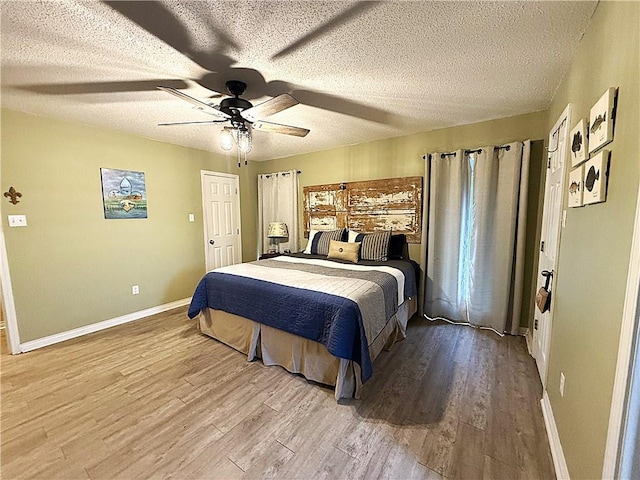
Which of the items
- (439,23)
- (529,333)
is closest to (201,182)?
(439,23)

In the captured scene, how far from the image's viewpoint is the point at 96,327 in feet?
10.2

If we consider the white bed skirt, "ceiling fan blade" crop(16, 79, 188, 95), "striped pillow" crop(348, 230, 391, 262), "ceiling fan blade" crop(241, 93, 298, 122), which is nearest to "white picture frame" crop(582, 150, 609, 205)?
the white bed skirt

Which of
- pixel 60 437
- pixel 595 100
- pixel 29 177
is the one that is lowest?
pixel 60 437

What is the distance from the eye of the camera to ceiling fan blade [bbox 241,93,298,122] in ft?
6.07

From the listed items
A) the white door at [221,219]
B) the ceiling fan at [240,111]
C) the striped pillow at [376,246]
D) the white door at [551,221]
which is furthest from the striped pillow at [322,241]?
the white door at [551,221]

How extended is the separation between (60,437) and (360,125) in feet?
12.0

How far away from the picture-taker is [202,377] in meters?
2.21

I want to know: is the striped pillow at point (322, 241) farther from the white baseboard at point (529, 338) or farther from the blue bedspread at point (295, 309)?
the white baseboard at point (529, 338)

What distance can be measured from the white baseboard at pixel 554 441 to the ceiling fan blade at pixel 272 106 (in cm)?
260

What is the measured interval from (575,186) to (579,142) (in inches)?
9.8

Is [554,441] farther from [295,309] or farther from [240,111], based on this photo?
[240,111]

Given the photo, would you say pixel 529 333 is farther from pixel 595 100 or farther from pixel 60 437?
pixel 60 437

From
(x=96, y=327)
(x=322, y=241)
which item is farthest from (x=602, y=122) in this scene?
(x=96, y=327)

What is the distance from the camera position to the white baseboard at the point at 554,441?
1.31 metres
